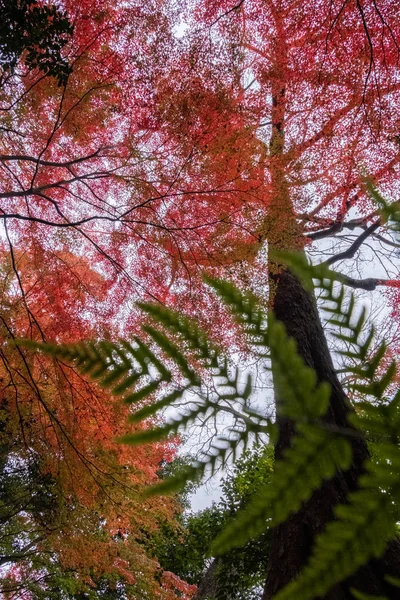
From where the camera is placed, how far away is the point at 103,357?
1.94ft

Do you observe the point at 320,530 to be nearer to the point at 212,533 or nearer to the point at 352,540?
the point at 352,540

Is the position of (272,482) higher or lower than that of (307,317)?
lower

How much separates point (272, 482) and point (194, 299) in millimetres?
5162

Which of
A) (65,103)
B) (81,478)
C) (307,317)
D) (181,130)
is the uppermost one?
(65,103)

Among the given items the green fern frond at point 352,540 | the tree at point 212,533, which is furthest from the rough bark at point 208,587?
the green fern frond at point 352,540

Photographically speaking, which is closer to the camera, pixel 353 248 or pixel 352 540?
pixel 352 540

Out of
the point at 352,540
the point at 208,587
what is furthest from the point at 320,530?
the point at 208,587

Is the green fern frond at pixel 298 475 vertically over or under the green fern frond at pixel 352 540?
over

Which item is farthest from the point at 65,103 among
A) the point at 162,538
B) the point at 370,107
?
the point at 162,538

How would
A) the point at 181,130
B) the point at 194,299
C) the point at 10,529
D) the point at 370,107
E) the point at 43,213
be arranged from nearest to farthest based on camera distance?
the point at 181,130 → the point at 194,299 → the point at 370,107 → the point at 10,529 → the point at 43,213

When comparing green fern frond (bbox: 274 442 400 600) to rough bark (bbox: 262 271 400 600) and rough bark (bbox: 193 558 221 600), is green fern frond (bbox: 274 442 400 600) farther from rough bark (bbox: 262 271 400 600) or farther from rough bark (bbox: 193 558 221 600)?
rough bark (bbox: 193 558 221 600)

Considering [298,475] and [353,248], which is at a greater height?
[353,248]

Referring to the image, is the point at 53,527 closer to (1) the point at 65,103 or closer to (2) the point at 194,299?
(2) the point at 194,299

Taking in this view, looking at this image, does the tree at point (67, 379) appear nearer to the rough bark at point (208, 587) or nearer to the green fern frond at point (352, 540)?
the rough bark at point (208, 587)
